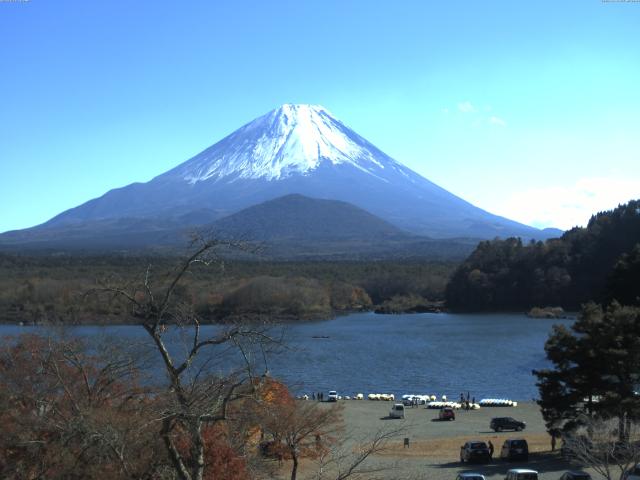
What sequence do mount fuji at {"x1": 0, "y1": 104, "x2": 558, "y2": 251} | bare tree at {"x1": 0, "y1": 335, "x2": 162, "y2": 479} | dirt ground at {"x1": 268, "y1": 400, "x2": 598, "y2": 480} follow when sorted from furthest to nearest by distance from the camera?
mount fuji at {"x1": 0, "y1": 104, "x2": 558, "y2": 251} → dirt ground at {"x1": 268, "y1": 400, "x2": 598, "y2": 480} → bare tree at {"x1": 0, "y1": 335, "x2": 162, "y2": 479}

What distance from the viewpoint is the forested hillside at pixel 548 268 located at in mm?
51719

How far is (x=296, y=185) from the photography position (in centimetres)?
15325

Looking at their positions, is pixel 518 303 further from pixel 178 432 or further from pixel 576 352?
pixel 178 432

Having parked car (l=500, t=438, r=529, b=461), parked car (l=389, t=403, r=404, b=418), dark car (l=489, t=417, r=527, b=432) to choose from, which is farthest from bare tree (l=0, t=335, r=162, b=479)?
parked car (l=389, t=403, r=404, b=418)

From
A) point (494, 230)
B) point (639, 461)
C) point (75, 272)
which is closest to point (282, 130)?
point (494, 230)

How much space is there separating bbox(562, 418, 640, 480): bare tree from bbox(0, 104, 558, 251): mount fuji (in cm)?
12645

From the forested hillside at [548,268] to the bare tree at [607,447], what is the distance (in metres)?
39.6

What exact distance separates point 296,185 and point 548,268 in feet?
333

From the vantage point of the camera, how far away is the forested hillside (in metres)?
51.7

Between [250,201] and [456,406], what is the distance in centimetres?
12472

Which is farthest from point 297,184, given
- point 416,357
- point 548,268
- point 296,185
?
point 416,357

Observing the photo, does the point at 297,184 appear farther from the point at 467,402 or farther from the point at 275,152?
the point at 467,402

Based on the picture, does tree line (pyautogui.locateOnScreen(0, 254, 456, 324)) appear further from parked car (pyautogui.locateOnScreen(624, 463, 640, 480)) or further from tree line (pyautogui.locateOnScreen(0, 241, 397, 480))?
tree line (pyautogui.locateOnScreen(0, 241, 397, 480))

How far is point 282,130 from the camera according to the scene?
162 m
